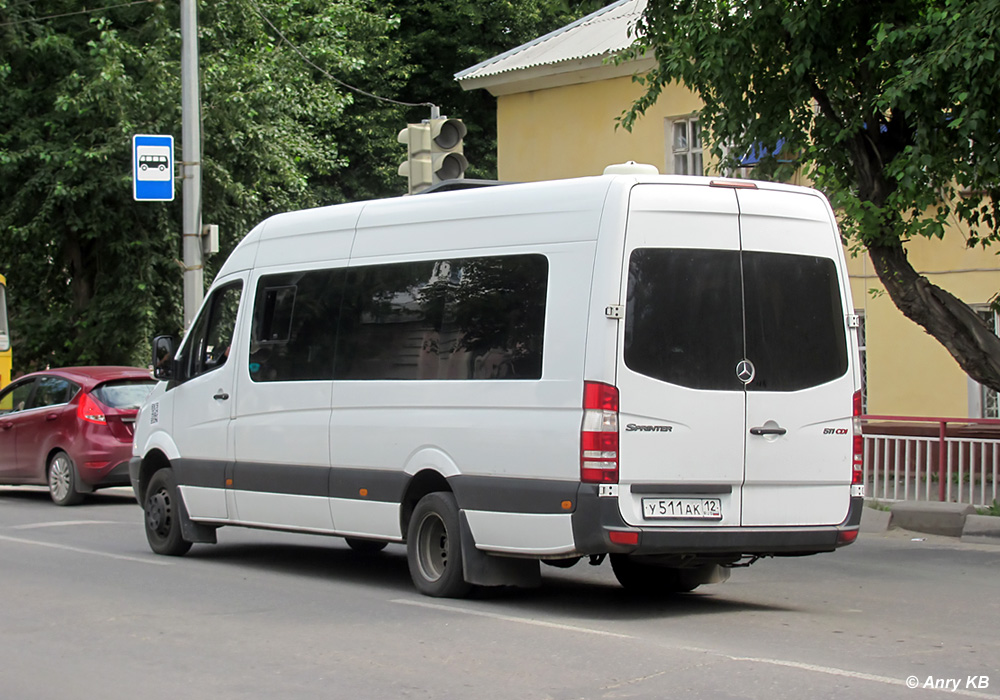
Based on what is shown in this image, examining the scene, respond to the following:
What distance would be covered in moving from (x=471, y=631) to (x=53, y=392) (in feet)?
35.6

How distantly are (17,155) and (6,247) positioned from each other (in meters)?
2.79

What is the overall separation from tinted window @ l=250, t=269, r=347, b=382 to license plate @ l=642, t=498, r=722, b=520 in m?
2.86

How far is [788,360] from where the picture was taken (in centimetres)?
826

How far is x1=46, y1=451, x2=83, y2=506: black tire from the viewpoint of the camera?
16234 millimetres

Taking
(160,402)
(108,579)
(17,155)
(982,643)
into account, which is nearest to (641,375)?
(982,643)

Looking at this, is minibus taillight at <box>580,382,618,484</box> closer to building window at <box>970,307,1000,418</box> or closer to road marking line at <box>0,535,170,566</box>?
road marking line at <box>0,535,170,566</box>

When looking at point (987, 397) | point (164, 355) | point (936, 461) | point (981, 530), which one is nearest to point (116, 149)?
point (164, 355)

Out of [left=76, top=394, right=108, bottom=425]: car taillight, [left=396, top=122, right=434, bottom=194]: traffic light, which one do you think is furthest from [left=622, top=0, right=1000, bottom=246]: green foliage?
[left=76, top=394, right=108, bottom=425]: car taillight

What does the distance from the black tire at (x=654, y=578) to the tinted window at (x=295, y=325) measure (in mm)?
2405

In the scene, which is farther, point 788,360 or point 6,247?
point 6,247

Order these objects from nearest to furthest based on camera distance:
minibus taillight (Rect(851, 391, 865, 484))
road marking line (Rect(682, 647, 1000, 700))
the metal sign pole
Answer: road marking line (Rect(682, 647, 1000, 700)), minibus taillight (Rect(851, 391, 865, 484)), the metal sign pole

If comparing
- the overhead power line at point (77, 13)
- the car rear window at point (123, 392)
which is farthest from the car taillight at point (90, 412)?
the overhead power line at point (77, 13)

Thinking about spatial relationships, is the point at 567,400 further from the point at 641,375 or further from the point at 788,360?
the point at 788,360

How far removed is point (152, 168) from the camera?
1956 cm
